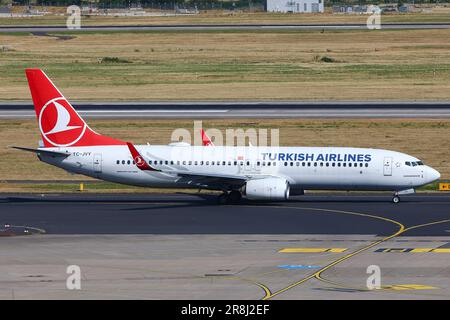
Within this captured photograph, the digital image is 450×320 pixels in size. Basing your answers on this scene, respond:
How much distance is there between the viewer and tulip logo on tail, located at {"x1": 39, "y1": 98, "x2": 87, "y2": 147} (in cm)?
6675

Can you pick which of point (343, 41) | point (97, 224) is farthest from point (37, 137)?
point (343, 41)

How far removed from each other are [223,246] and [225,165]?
14.6 meters

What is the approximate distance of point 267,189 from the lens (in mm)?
63688

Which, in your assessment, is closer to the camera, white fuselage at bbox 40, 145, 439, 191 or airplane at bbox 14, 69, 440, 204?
airplane at bbox 14, 69, 440, 204

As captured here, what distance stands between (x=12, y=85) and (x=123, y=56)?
31377mm

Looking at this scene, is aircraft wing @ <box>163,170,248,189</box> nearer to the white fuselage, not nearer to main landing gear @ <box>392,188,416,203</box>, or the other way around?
the white fuselage

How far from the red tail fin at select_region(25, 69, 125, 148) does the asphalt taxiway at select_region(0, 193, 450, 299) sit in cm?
392

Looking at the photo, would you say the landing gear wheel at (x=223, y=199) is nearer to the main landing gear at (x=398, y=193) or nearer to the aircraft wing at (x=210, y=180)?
the aircraft wing at (x=210, y=180)

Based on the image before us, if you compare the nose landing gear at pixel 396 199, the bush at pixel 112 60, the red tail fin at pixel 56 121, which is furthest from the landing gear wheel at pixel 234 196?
the bush at pixel 112 60

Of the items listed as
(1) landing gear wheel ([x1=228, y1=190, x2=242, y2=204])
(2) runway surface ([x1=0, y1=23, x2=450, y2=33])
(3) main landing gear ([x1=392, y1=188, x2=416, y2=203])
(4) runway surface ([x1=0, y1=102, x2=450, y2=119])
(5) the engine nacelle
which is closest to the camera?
(5) the engine nacelle

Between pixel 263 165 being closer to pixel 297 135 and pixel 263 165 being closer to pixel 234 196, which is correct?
pixel 234 196

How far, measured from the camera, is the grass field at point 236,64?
113750 mm

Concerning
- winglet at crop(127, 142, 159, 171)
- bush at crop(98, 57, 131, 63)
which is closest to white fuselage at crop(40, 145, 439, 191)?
winglet at crop(127, 142, 159, 171)
